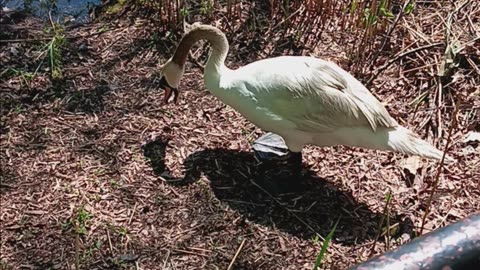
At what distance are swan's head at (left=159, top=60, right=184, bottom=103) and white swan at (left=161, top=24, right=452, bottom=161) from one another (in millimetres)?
422

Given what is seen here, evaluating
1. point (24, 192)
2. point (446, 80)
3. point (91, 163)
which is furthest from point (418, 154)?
point (24, 192)

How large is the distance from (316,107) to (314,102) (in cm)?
3

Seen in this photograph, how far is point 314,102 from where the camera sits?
357 cm

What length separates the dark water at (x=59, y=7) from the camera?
16.8 feet

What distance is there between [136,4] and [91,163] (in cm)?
155

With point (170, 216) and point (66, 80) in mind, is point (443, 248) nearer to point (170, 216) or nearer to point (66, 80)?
point (170, 216)

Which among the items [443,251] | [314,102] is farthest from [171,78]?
[443,251]

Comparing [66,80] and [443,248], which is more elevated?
[443,248]

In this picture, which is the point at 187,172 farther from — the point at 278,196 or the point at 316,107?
the point at 316,107

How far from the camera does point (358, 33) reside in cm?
472

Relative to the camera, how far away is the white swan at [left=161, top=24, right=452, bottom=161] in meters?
A: 3.56

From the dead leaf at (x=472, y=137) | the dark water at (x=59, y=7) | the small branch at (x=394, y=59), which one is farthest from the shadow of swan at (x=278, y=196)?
the dark water at (x=59, y=7)

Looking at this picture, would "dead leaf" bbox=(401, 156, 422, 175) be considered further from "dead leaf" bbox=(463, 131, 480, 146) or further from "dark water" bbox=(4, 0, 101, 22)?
"dark water" bbox=(4, 0, 101, 22)

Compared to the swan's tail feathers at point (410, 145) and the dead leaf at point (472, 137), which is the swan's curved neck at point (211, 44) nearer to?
the swan's tail feathers at point (410, 145)
